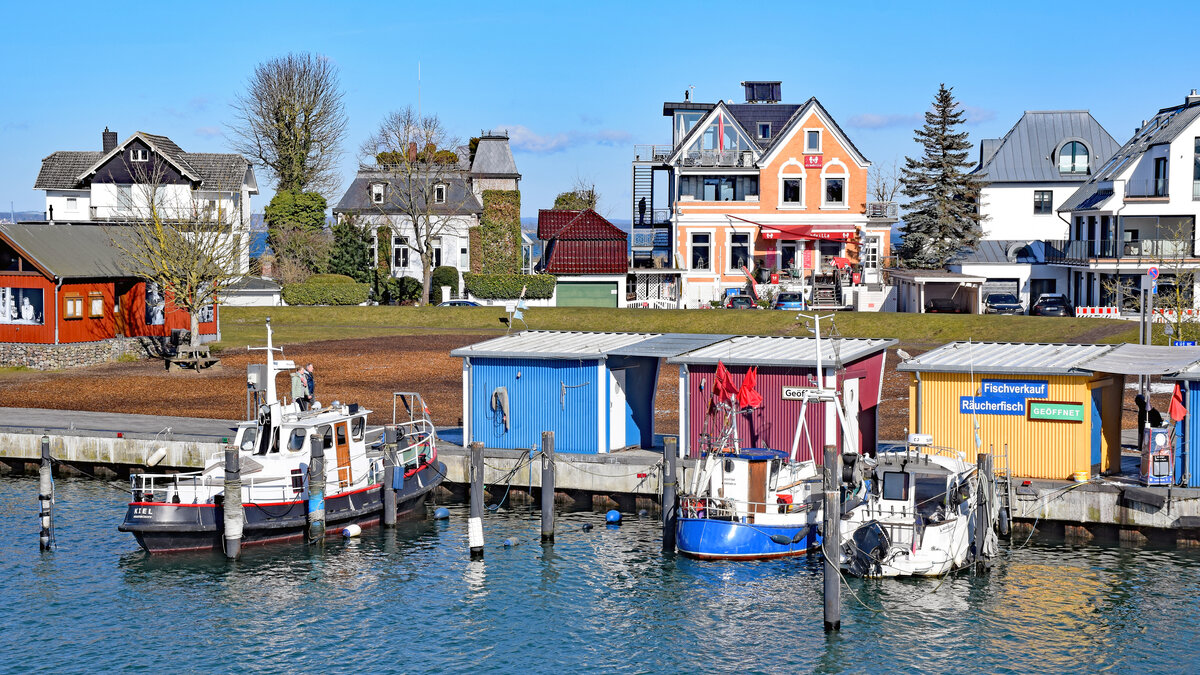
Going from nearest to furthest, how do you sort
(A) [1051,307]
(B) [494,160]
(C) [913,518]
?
(C) [913,518] < (A) [1051,307] < (B) [494,160]

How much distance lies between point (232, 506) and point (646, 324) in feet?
147

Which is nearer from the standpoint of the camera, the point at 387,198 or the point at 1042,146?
the point at 1042,146

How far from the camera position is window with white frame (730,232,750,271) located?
84.5 meters

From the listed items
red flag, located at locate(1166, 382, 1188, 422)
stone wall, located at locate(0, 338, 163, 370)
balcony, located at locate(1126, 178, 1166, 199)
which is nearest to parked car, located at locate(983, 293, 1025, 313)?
balcony, located at locate(1126, 178, 1166, 199)

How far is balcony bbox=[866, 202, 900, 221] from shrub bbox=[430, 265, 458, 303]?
2965 cm

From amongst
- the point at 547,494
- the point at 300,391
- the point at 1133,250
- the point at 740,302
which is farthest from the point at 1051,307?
the point at 300,391

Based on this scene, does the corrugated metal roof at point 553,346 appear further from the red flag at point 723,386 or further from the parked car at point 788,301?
the parked car at point 788,301

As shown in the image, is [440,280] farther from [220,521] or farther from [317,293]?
[220,521]

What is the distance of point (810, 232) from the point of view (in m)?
83.9

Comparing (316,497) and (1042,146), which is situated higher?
(1042,146)

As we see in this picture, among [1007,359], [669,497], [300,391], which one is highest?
[1007,359]

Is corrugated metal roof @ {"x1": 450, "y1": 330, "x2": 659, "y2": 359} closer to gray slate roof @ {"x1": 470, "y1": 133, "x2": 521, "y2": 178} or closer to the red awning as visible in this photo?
the red awning

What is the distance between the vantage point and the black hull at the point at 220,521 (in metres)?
31.9

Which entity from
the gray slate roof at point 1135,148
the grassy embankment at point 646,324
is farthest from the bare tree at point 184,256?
the gray slate roof at point 1135,148
